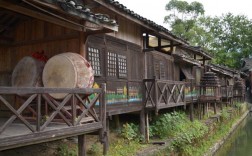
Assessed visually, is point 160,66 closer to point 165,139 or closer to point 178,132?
point 178,132

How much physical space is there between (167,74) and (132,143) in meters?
6.83

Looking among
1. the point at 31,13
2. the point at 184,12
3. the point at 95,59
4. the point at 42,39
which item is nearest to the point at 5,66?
the point at 42,39

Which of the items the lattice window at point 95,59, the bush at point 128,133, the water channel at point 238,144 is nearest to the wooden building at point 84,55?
the lattice window at point 95,59

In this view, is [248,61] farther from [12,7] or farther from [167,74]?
[12,7]

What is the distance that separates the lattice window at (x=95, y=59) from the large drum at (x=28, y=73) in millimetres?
1543

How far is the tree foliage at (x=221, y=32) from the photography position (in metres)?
48.0

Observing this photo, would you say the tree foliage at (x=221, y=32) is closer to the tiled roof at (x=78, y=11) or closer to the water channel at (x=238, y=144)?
the water channel at (x=238, y=144)

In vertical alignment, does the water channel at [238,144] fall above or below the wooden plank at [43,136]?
below

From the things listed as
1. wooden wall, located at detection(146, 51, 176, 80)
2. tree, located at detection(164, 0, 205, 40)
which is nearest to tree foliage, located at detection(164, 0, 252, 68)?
tree, located at detection(164, 0, 205, 40)

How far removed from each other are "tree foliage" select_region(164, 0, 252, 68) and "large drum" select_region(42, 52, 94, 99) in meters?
41.5

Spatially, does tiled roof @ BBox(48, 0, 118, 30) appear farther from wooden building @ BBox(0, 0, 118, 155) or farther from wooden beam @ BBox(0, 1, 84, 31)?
wooden beam @ BBox(0, 1, 84, 31)

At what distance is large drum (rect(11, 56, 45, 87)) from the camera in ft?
26.7

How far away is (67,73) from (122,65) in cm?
405

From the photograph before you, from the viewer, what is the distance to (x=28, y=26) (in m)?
9.35
